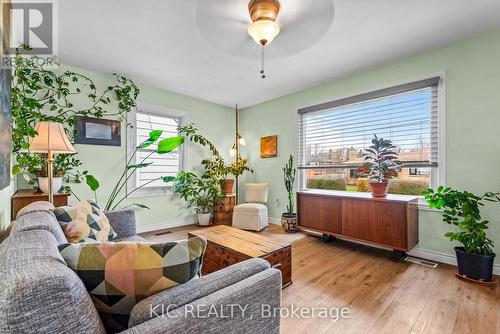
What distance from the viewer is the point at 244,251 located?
1.89 meters

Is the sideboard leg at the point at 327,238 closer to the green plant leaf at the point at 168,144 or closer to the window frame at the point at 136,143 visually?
the green plant leaf at the point at 168,144

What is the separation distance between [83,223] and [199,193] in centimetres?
278

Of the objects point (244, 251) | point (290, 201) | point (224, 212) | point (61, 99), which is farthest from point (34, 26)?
point (290, 201)

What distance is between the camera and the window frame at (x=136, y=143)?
3.65m

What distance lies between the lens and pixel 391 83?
9.72 feet

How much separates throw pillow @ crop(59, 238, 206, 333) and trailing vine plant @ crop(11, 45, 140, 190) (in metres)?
2.28

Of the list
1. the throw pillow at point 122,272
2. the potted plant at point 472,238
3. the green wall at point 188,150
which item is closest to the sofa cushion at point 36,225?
the throw pillow at point 122,272

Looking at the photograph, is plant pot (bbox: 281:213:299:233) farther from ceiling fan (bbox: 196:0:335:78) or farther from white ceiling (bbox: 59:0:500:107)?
ceiling fan (bbox: 196:0:335:78)

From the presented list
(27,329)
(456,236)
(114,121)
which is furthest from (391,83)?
(114,121)

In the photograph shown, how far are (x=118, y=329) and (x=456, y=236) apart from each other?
282 centimetres

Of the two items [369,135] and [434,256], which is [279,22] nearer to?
[369,135]

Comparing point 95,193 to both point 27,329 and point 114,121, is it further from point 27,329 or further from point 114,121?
point 27,329

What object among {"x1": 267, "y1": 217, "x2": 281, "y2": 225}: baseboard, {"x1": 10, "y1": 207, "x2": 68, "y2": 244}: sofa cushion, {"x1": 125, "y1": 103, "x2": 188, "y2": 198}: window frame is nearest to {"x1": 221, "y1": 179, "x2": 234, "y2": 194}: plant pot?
{"x1": 125, "y1": 103, "x2": 188, "y2": 198}: window frame

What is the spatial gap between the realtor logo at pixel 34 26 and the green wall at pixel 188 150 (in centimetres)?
49
